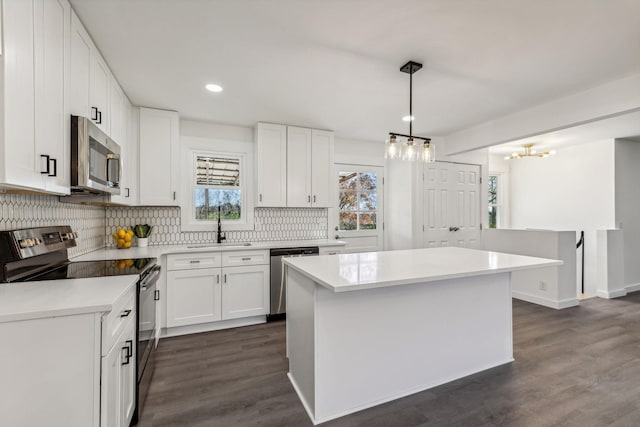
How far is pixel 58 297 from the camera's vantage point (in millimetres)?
1263

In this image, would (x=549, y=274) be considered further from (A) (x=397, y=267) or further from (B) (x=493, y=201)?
(A) (x=397, y=267)

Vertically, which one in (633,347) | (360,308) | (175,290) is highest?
(360,308)

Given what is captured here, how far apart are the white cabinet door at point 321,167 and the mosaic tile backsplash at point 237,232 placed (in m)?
0.35

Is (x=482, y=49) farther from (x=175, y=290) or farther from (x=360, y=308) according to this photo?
(x=175, y=290)

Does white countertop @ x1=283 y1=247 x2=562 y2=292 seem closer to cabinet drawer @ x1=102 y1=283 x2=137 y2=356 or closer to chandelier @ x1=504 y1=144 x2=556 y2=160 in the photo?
cabinet drawer @ x1=102 y1=283 x2=137 y2=356

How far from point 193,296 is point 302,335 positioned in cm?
173

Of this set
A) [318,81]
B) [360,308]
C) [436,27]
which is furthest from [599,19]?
[360,308]

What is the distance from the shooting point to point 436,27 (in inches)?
75.7

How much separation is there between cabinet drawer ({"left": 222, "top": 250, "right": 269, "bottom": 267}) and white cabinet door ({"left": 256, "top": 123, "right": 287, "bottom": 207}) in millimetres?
668

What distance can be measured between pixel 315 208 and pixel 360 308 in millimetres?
2585

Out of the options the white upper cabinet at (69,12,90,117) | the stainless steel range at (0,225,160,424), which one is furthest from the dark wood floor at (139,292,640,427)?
the white upper cabinet at (69,12,90,117)

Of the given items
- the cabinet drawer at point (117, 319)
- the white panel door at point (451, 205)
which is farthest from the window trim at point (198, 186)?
the white panel door at point (451, 205)

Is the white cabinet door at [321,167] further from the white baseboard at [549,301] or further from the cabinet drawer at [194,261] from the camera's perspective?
the white baseboard at [549,301]

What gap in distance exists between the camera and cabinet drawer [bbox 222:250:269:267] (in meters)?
3.38
